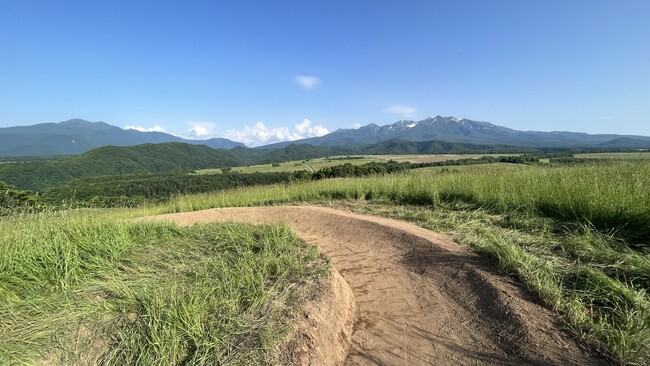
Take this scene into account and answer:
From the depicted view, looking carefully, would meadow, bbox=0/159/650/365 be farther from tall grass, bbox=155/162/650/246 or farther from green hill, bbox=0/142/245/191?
green hill, bbox=0/142/245/191

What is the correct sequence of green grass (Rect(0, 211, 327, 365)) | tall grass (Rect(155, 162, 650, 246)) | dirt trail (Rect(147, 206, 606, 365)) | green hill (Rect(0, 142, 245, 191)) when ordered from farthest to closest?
green hill (Rect(0, 142, 245, 191)) < tall grass (Rect(155, 162, 650, 246)) < dirt trail (Rect(147, 206, 606, 365)) < green grass (Rect(0, 211, 327, 365))

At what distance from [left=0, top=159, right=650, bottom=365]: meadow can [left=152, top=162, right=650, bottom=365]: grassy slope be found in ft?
0.05

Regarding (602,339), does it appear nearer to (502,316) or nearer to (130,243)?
(502,316)

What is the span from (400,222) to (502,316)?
137 inches

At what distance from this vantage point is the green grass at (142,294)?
2.23 m

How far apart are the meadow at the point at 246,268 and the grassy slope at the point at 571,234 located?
0.05 feet

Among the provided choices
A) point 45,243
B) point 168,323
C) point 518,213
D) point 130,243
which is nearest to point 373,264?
point 168,323

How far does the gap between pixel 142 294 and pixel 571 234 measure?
17.9ft

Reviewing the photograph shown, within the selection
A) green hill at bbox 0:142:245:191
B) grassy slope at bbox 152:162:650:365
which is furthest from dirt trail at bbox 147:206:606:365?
green hill at bbox 0:142:245:191

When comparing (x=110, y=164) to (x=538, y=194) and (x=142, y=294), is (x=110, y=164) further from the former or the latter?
(x=538, y=194)

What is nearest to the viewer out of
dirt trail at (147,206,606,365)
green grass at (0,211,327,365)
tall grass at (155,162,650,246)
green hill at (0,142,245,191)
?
green grass at (0,211,327,365)

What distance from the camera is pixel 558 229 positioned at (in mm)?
4602

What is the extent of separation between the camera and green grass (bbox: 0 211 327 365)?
7.30 ft

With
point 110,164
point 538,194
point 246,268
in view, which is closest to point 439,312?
point 246,268
